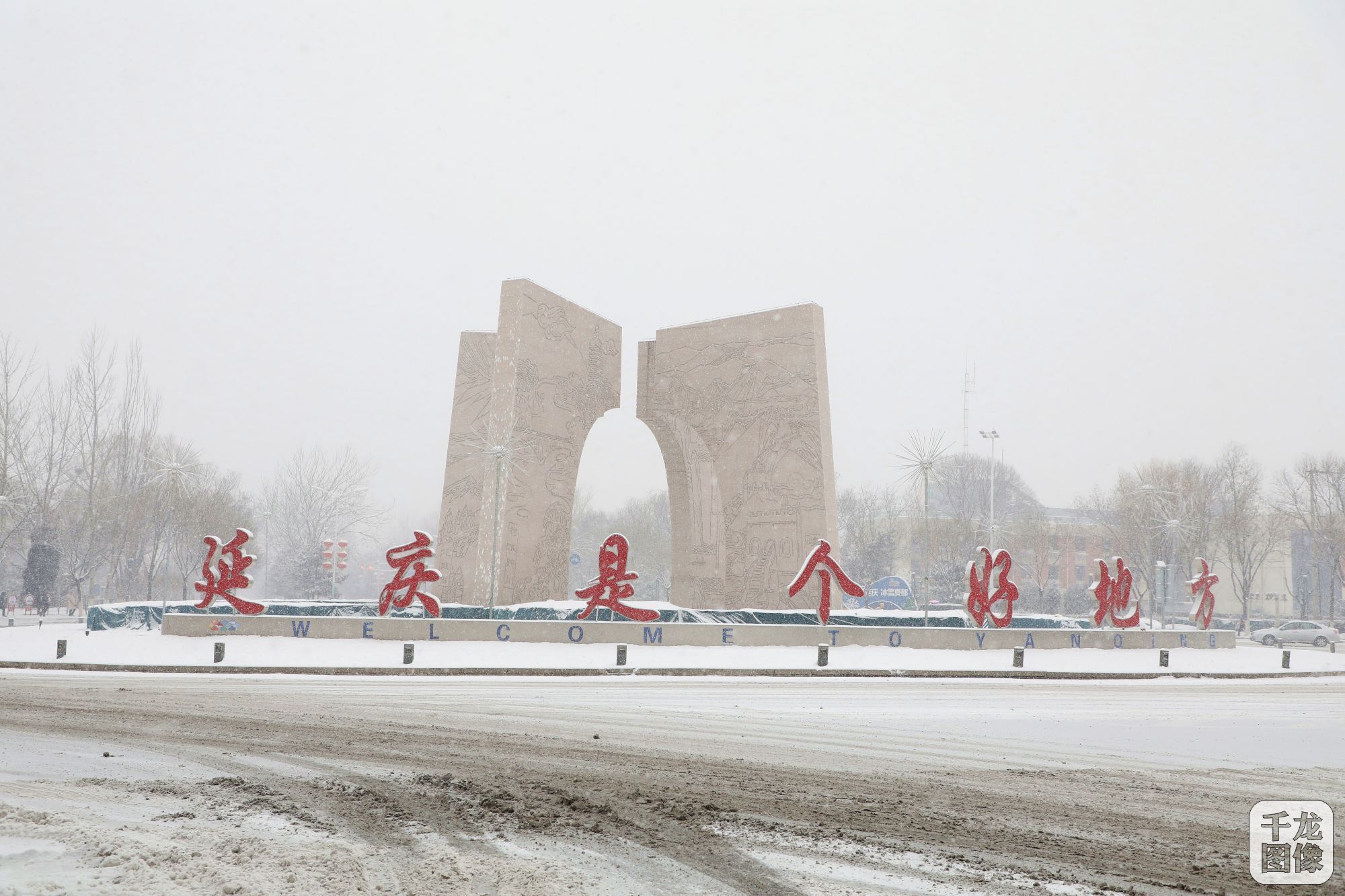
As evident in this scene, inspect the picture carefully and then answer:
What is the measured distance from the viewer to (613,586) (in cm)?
2731

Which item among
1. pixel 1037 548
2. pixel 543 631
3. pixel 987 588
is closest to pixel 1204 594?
pixel 987 588

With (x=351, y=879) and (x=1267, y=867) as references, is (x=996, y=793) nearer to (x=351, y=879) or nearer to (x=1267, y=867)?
(x=1267, y=867)

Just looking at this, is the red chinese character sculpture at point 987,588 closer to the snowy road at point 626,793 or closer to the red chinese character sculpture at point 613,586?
the red chinese character sculpture at point 613,586

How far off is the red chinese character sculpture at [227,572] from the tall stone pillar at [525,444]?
7257 mm

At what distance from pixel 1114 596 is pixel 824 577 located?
1252 cm

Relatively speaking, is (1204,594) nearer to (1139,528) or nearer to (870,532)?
(1139,528)

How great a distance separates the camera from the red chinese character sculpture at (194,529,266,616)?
91.8 ft

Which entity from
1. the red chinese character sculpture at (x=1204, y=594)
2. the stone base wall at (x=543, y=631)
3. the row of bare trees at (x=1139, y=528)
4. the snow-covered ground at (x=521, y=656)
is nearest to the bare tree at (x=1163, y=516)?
the row of bare trees at (x=1139, y=528)

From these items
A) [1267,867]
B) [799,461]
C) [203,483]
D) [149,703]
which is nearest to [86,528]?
[203,483]

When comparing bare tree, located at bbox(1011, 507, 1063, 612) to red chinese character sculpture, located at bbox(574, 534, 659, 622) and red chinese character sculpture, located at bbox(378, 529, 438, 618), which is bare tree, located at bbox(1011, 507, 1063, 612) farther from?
red chinese character sculpture, located at bbox(378, 529, 438, 618)

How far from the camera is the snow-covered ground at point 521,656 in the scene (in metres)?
22.0

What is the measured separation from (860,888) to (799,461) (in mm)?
28039

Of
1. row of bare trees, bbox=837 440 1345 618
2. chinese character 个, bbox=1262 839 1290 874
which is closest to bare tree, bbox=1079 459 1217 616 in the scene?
row of bare trees, bbox=837 440 1345 618

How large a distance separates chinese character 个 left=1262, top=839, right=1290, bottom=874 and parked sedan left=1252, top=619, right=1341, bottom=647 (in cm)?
4436
